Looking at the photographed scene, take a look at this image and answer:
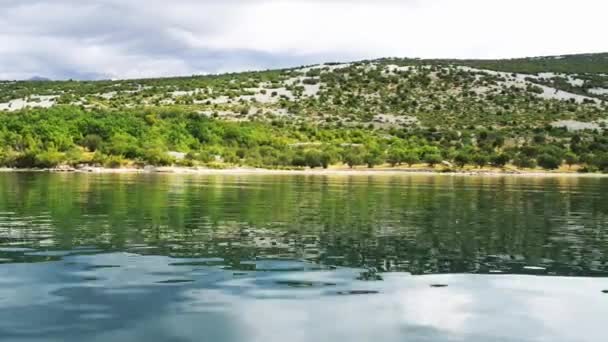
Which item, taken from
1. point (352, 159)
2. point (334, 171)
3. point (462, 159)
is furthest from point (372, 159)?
point (462, 159)

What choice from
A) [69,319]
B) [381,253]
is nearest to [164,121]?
[381,253]

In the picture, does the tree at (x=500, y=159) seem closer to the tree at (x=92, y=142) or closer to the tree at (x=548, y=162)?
the tree at (x=548, y=162)

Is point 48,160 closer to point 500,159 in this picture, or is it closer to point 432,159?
point 432,159

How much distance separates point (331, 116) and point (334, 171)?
43706 mm

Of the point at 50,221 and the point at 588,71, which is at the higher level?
the point at 588,71

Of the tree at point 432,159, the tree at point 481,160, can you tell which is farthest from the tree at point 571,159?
the tree at point 432,159

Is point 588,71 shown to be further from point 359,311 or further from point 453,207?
point 359,311

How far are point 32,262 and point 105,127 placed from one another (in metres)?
79.5

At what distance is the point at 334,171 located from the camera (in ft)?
290

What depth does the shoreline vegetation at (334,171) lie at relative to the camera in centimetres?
7900

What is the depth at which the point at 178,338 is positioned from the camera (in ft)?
37.0

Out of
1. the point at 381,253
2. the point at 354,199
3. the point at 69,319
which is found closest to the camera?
the point at 69,319

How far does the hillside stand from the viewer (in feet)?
301

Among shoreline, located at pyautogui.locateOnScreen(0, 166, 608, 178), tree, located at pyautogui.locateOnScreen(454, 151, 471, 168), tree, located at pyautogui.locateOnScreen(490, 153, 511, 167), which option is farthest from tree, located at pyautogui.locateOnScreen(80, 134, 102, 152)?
tree, located at pyautogui.locateOnScreen(490, 153, 511, 167)
